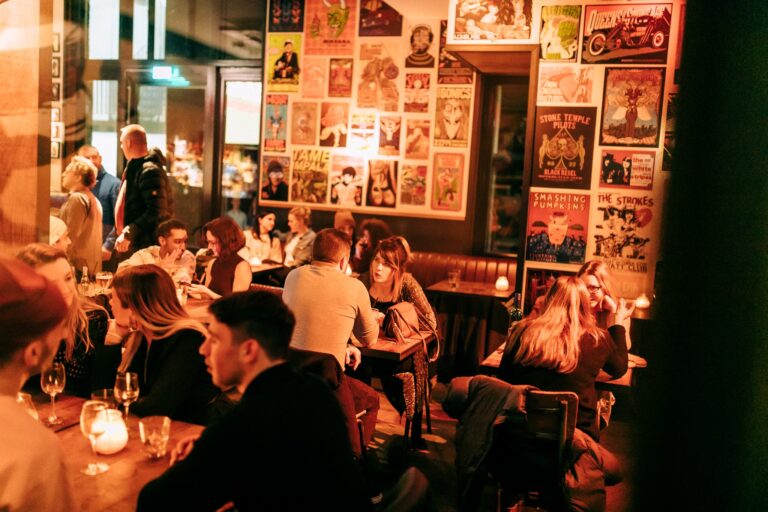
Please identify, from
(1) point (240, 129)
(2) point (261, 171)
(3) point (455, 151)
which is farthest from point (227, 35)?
(3) point (455, 151)

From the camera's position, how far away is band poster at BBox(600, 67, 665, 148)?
200 inches

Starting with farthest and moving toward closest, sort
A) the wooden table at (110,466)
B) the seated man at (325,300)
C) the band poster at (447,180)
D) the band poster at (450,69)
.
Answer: the band poster at (447,180) → the band poster at (450,69) → the seated man at (325,300) → the wooden table at (110,466)

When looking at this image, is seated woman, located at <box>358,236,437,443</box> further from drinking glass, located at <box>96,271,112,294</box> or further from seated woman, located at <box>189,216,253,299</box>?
drinking glass, located at <box>96,271,112,294</box>

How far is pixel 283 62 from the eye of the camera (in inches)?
351

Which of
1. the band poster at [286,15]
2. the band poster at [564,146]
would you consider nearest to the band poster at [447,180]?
the band poster at [286,15]

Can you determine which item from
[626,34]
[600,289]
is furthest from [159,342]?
[626,34]

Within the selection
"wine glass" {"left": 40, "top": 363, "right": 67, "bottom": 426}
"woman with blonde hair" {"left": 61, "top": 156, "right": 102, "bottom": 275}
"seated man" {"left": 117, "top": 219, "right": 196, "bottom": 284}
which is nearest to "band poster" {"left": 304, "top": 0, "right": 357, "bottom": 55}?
"woman with blonde hair" {"left": 61, "top": 156, "right": 102, "bottom": 275}

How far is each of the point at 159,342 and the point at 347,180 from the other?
5945 millimetres

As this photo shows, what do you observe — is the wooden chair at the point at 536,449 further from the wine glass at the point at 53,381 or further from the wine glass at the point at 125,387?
the wine glass at the point at 53,381

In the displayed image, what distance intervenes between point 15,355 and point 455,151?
695 centimetres

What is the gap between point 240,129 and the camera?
936 centimetres

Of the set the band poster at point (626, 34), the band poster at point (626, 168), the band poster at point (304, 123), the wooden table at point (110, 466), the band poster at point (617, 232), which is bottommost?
the wooden table at point (110, 466)

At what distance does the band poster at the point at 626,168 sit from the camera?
17.0 feet

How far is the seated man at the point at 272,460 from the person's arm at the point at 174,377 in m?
1.18
